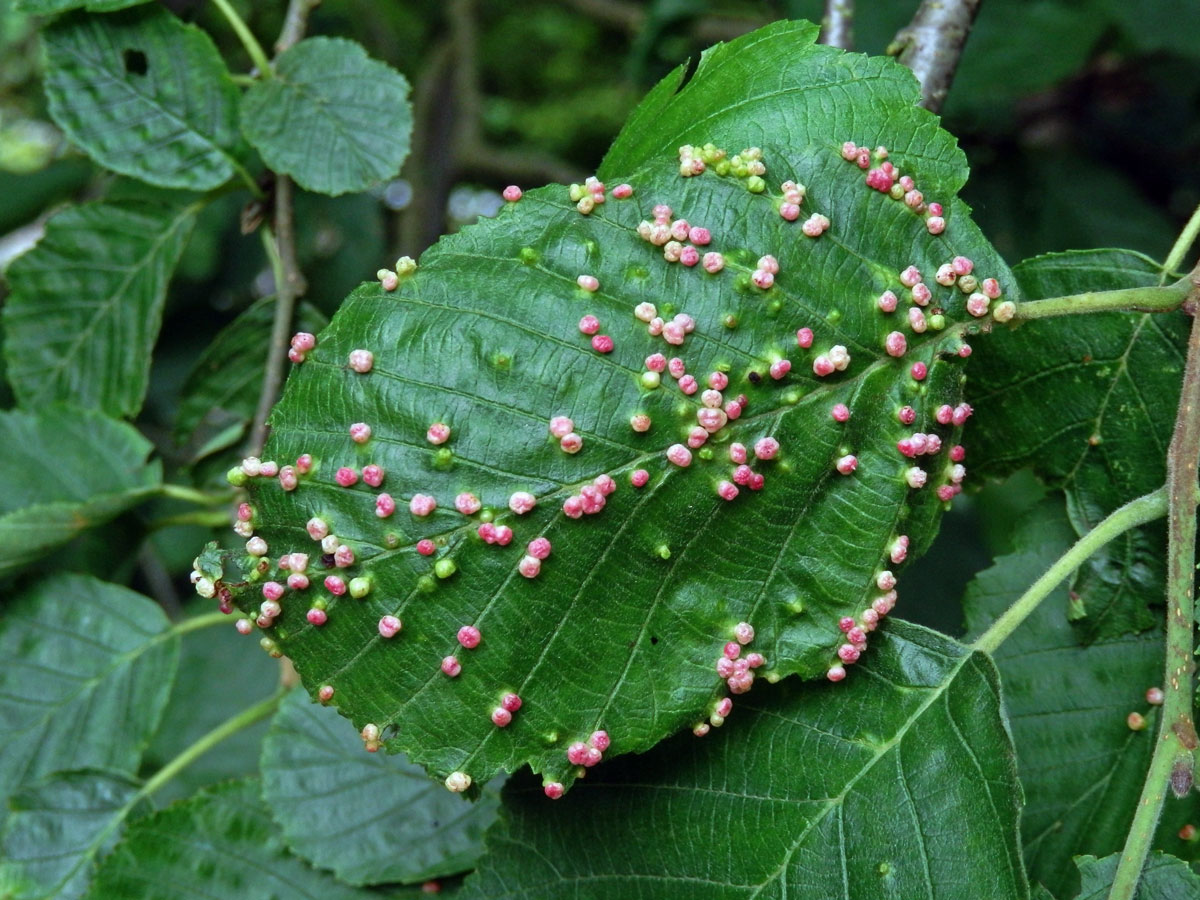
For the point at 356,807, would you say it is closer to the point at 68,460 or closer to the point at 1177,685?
the point at 68,460

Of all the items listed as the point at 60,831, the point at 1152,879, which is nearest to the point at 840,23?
the point at 1152,879

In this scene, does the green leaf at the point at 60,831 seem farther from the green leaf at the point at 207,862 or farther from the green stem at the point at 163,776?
the green leaf at the point at 207,862

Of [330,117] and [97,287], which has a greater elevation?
[330,117]

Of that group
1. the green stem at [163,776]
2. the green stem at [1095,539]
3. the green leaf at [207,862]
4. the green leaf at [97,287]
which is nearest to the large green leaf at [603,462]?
the green stem at [1095,539]

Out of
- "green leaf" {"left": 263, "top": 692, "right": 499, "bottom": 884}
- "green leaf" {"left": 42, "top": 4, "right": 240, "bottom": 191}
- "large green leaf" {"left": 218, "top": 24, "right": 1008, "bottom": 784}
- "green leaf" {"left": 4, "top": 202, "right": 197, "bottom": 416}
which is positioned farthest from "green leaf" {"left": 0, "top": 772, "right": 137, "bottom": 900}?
"green leaf" {"left": 42, "top": 4, "right": 240, "bottom": 191}

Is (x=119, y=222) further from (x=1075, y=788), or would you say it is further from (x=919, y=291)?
(x=1075, y=788)

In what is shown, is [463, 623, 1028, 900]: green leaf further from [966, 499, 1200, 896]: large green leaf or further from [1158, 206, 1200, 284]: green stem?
[1158, 206, 1200, 284]: green stem

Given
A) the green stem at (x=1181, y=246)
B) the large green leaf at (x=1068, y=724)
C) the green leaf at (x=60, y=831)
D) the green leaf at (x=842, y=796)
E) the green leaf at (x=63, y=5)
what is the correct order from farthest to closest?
1. the green leaf at (x=60, y=831)
2. the green leaf at (x=63, y=5)
3. the large green leaf at (x=1068, y=724)
4. the green stem at (x=1181, y=246)
5. the green leaf at (x=842, y=796)
